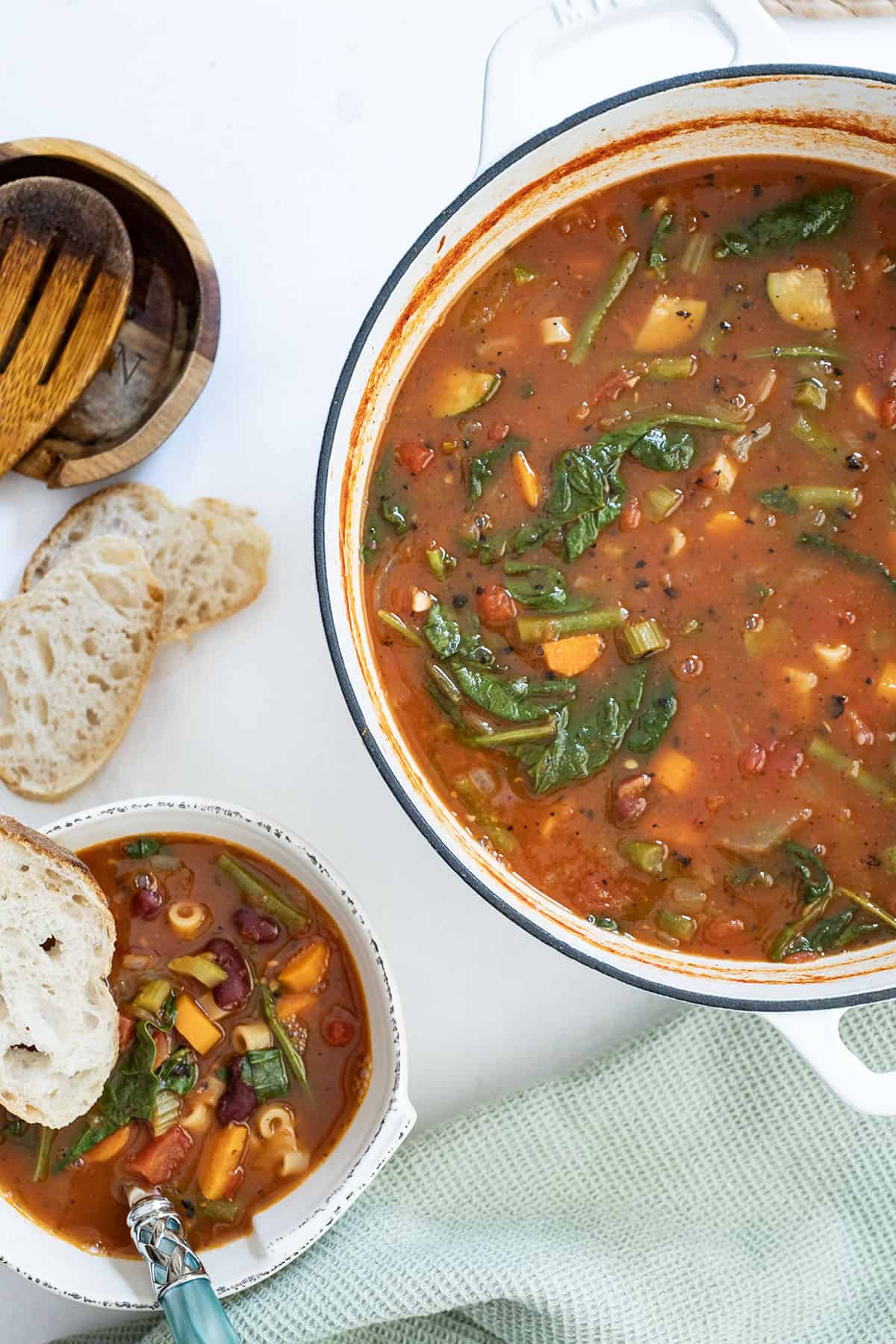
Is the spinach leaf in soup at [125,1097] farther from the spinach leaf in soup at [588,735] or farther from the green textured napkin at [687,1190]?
the spinach leaf in soup at [588,735]

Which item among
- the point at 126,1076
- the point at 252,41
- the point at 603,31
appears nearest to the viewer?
the point at 603,31

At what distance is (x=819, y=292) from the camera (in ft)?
9.03

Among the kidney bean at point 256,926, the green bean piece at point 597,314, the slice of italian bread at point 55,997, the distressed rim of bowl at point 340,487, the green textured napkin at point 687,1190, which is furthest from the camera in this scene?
the green textured napkin at point 687,1190

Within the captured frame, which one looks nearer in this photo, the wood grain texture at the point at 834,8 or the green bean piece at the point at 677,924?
the green bean piece at the point at 677,924

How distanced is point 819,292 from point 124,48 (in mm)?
1902

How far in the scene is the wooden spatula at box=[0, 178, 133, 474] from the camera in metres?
3.06

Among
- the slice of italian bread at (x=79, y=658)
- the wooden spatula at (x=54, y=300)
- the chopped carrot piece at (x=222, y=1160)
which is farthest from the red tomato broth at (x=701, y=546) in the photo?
the chopped carrot piece at (x=222, y=1160)

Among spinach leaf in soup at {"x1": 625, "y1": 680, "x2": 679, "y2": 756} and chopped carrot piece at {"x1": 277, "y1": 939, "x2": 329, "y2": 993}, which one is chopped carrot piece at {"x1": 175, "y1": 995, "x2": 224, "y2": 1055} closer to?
chopped carrot piece at {"x1": 277, "y1": 939, "x2": 329, "y2": 993}

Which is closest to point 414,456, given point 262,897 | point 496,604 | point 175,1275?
point 496,604

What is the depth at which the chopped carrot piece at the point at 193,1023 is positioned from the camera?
3031 millimetres

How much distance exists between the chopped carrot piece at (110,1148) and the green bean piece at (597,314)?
2.10m

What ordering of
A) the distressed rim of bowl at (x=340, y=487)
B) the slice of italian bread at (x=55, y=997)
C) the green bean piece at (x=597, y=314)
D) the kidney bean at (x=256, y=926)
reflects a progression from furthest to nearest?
1. the kidney bean at (x=256, y=926)
2. the slice of italian bread at (x=55, y=997)
3. the green bean piece at (x=597, y=314)
4. the distressed rim of bowl at (x=340, y=487)

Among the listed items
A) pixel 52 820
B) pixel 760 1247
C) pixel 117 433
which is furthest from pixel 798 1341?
pixel 117 433

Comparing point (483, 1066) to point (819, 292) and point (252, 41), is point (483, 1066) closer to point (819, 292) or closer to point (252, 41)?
point (819, 292)
